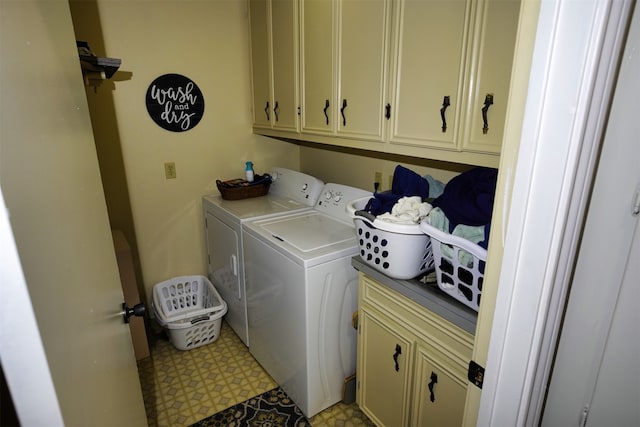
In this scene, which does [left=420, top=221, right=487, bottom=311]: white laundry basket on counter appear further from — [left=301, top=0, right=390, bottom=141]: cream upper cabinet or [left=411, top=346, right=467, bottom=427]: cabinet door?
[left=301, top=0, right=390, bottom=141]: cream upper cabinet

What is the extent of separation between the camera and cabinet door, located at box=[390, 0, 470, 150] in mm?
1303

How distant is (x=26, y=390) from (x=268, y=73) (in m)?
2.32

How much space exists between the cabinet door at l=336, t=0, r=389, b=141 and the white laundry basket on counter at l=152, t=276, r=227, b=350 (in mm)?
1505

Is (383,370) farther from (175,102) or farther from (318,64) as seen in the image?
(175,102)

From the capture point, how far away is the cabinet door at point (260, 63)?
237 centimetres

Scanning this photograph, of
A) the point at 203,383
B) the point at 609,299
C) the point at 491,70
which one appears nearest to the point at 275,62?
the point at 491,70

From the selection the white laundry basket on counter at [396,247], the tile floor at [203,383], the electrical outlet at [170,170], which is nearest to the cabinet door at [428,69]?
the white laundry basket on counter at [396,247]

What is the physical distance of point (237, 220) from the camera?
7.09ft

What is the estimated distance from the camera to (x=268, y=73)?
242 centimetres

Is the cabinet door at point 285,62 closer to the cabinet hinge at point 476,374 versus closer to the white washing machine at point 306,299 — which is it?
the white washing machine at point 306,299

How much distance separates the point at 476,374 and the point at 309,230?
1.26 metres

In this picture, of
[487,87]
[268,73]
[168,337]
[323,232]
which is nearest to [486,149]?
[487,87]

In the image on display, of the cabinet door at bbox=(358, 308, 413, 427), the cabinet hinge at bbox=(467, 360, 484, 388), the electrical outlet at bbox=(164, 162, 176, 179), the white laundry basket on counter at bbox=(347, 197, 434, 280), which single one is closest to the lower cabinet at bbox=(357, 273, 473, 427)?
the cabinet door at bbox=(358, 308, 413, 427)

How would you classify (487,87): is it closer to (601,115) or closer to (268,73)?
(601,115)
